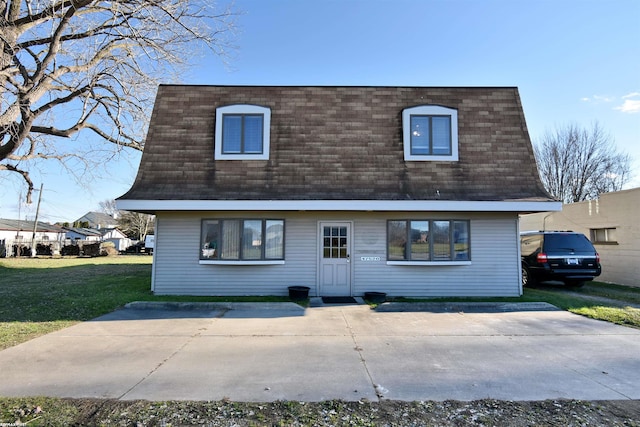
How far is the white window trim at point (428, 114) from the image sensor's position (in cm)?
1120

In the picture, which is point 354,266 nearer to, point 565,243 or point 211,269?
point 211,269

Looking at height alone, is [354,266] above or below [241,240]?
below

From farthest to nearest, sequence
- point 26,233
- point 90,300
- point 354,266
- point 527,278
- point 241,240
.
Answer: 1. point 26,233
2. point 527,278
3. point 354,266
4. point 241,240
5. point 90,300

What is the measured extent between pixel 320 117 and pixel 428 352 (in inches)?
311

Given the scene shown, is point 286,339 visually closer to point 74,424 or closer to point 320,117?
point 74,424

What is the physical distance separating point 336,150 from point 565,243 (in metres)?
7.88

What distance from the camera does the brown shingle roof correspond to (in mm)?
10664

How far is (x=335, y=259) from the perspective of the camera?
11.0 meters

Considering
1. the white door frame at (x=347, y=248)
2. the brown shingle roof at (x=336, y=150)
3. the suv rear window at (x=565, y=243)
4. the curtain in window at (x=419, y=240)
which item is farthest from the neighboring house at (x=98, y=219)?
the suv rear window at (x=565, y=243)

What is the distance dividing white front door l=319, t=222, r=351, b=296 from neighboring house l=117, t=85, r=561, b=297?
0.03 meters

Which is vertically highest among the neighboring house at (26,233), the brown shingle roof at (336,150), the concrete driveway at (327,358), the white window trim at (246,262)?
the brown shingle roof at (336,150)

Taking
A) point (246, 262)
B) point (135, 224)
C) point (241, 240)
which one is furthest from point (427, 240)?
point (135, 224)

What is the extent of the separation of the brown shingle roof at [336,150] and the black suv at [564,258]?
2.30 m

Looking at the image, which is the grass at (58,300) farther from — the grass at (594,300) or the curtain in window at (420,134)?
the grass at (594,300)
